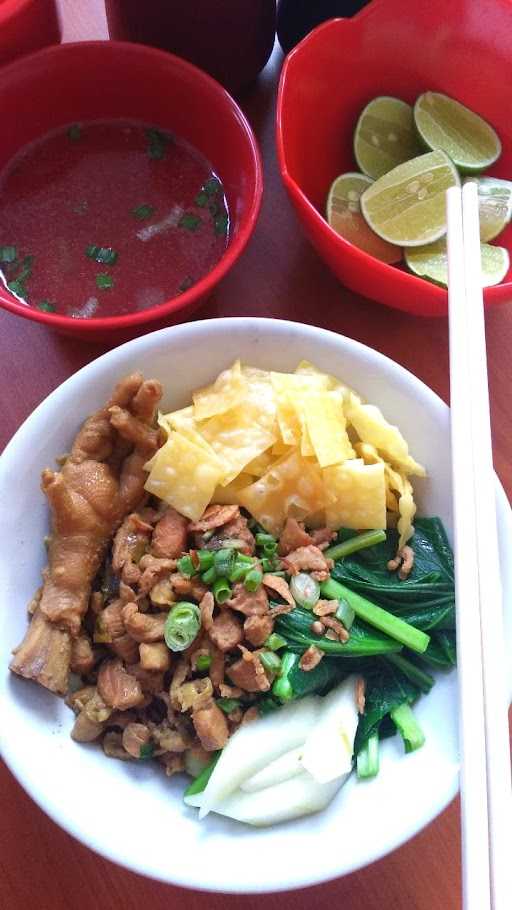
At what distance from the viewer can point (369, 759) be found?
1.20 metres

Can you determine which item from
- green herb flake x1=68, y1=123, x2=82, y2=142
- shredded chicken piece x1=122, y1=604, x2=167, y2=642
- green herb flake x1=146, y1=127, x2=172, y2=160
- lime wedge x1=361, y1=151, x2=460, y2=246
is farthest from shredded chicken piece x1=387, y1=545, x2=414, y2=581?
green herb flake x1=68, y1=123, x2=82, y2=142

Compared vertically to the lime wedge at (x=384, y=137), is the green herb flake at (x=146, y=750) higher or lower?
lower

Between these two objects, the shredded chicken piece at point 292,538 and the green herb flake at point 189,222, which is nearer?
Result: the shredded chicken piece at point 292,538

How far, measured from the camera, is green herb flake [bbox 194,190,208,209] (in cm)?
158

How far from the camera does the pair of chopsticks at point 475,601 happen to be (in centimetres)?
97

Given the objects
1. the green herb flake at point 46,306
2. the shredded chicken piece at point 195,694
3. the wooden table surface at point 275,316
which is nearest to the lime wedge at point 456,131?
the wooden table surface at point 275,316

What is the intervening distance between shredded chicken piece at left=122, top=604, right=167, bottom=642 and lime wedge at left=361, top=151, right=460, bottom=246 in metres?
0.82

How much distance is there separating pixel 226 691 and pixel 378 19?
4.06 ft

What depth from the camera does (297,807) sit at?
1161 mm

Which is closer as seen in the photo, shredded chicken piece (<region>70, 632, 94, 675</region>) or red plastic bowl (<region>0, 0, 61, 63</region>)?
shredded chicken piece (<region>70, 632, 94, 675</region>)

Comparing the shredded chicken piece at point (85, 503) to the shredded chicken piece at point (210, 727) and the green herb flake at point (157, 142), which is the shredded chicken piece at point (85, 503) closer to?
the shredded chicken piece at point (210, 727)

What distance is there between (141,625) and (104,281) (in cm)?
68

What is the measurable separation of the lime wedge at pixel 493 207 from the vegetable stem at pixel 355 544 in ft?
2.15

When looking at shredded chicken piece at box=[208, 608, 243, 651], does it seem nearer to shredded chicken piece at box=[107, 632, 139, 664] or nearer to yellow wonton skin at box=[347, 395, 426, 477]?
shredded chicken piece at box=[107, 632, 139, 664]
